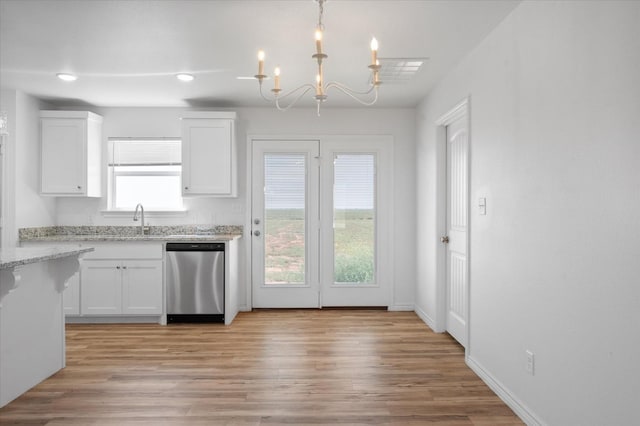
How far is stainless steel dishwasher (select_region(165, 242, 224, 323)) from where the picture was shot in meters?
4.76

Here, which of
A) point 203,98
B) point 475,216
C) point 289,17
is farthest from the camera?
point 203,98

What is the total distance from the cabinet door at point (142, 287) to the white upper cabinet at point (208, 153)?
913 mm

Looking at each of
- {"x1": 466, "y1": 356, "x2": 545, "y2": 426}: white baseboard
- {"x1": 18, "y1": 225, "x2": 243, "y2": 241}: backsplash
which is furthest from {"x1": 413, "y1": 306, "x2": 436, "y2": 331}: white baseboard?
{"x1": 18, "y1": 225, "x2": 243, "y2": 241}: backsplash

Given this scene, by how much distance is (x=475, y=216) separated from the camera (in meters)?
3.39

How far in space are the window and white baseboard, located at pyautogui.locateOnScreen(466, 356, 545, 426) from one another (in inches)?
146

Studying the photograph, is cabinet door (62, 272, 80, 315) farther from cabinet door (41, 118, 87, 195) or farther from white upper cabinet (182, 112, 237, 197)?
white upper cabinet (182, 112, 237, 197)

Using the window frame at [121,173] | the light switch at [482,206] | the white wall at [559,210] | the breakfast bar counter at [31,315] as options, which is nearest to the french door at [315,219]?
the window frame at [121,173]

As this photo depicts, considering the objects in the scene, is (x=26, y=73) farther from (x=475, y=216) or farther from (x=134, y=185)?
(x=475, y=216)

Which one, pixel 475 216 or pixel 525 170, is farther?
pixel 475 216

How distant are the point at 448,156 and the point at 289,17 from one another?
221 cm

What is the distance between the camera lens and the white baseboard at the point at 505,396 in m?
2.51

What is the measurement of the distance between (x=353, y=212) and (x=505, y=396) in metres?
2.95

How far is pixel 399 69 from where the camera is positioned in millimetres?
3881

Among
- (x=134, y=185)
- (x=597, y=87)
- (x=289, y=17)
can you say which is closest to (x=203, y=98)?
(x=134, y=185)
